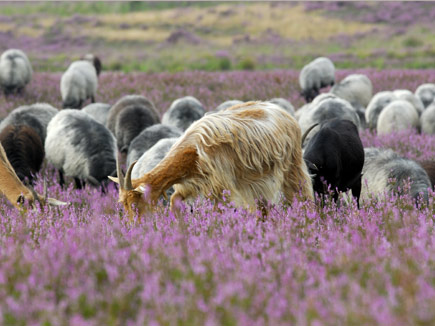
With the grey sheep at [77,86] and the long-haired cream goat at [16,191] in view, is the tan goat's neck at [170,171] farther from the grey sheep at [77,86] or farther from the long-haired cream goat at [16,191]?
the grey sheep at [77,86]

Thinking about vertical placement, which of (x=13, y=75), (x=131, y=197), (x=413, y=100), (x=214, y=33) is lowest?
(x=214, y=33)

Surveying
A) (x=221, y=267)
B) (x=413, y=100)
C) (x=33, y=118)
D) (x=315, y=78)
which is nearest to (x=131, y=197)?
(x=221, y=267)

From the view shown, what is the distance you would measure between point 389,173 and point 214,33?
41.3 metres

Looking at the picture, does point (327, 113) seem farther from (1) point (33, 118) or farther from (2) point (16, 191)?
(2) point (16, 191)

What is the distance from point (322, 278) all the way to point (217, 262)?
57cm

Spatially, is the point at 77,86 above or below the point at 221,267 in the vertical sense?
below

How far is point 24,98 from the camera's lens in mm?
18297

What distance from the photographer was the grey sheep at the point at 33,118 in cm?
967

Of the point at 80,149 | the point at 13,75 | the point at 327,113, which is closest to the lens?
the point at 80,149

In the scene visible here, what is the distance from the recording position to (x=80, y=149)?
8.48 meters

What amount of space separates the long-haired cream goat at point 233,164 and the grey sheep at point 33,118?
5.29 meters

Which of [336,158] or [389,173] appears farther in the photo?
[389,173]

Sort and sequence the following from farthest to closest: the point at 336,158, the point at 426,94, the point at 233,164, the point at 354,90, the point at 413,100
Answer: the point at 354,90
the point at 426,94
the point at 413,100
the point at 336,158
the point at 233,164

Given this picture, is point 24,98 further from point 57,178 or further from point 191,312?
point 191,312
